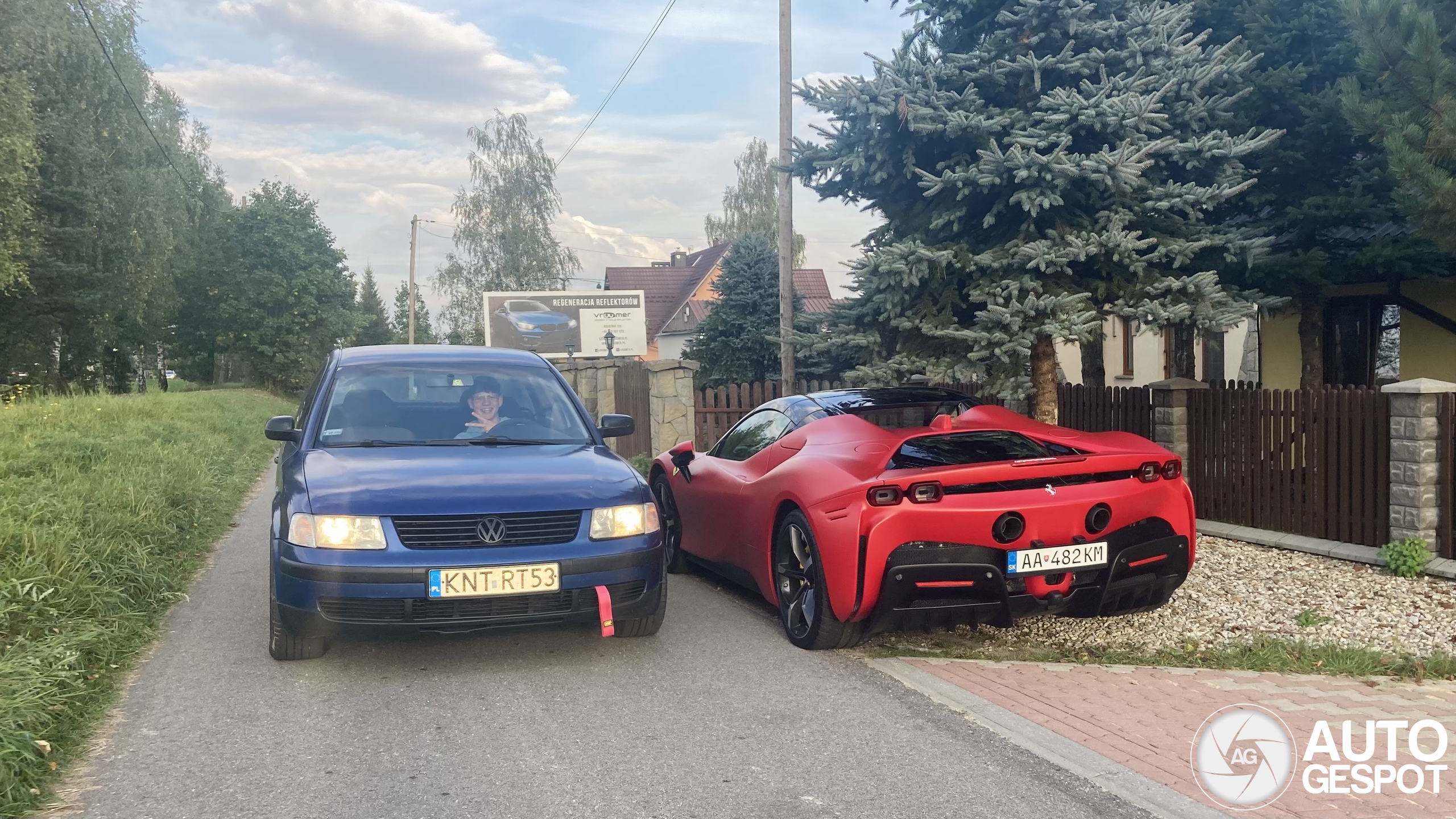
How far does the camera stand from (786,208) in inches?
521

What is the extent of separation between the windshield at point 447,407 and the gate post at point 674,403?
915cm

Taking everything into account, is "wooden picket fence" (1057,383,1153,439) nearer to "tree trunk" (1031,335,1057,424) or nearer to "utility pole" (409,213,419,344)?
"tree trunk" (1031,335,1057,424)

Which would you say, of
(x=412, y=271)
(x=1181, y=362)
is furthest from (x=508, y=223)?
(x=1181, y=362)

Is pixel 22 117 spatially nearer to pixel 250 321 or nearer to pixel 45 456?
pixel 45 456

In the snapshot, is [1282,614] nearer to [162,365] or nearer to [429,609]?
[429,609]

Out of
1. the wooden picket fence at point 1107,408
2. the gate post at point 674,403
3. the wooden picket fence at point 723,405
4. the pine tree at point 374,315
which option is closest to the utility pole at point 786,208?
the wooden picket fence at point 723,405

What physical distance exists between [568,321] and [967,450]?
98.8 ft

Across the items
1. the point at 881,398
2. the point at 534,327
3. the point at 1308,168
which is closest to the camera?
the point at 881,398

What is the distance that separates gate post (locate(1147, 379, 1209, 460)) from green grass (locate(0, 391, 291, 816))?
8051 mm

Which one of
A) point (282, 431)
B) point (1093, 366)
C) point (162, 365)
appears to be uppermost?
point (162, 365)

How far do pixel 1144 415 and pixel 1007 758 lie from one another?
6.99m

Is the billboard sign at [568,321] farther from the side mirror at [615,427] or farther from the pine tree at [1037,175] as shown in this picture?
the side mirror at [615,427]

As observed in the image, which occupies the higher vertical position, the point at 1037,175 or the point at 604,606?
the point at 1037,175

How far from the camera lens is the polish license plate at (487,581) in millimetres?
4574
